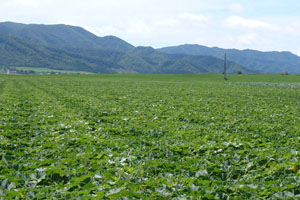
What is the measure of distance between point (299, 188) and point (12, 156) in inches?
319

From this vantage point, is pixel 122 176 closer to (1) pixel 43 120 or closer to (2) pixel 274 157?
(2) pixel 274 157

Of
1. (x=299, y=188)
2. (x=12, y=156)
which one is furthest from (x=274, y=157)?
(x=12, y=156)

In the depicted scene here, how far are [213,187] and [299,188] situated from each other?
1.91m

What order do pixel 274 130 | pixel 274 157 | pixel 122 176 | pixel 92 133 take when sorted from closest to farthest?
pixel 122 176 < pixel 274 157 < pixel 92 133 < pixel 274 130

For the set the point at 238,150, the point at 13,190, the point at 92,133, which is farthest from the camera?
the point at 92,133

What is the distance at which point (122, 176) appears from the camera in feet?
25.2

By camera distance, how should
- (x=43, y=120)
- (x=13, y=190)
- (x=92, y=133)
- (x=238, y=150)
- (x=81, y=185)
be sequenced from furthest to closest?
1. (x=43, y=120)
2. (x=92, y=133)
3. (x=238, y=150)
4. (x=81, y=185)
5. (x=13, y=190)

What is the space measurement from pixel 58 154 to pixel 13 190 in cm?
329

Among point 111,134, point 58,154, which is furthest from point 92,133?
point 58,154

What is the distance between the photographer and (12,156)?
31.3 feet

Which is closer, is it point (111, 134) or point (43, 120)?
point (111, 134)

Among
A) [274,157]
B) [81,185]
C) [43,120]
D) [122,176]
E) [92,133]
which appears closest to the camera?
[81,185]

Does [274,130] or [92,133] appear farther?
[274,130]

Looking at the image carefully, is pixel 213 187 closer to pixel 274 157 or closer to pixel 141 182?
pixel 141 182
